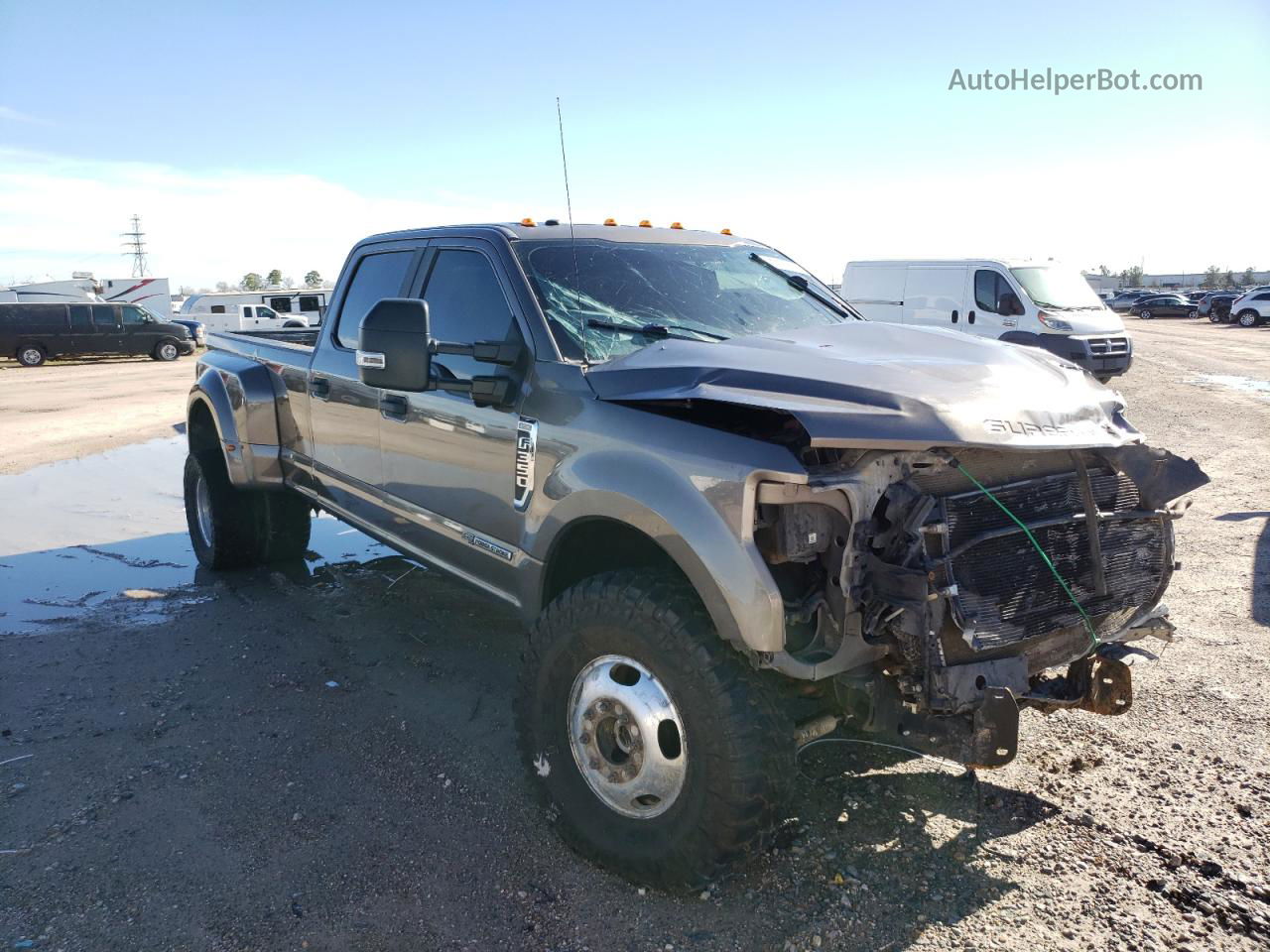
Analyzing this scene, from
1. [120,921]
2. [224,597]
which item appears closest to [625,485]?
[120,921]

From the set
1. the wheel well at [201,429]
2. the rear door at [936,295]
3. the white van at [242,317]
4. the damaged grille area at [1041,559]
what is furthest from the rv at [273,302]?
the damaged grille area at [1041,559]

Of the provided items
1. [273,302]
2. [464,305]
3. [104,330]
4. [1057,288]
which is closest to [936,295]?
[1057,288]

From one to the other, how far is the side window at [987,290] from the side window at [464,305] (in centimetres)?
1234

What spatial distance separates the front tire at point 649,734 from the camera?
Answer: 8.34 feet

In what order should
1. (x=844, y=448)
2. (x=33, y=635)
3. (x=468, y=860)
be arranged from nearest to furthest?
(x=844, y=448) → (x=468, y=860) → (x=33, y=635)

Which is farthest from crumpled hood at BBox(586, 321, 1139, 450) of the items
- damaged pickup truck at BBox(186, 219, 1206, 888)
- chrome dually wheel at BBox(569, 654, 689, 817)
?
chrome dually wheel at BBox(569, 654, 689, 817)

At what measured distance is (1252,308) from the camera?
40.1 m

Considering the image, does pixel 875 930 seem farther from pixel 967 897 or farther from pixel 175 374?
pixel 175 374

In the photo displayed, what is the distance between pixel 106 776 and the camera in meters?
3.54

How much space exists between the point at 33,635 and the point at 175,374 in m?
19.3

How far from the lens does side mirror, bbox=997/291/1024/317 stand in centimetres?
1411

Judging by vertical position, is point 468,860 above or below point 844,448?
below

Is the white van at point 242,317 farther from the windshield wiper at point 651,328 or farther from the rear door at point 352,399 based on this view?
the windshield wiper at point 651,328

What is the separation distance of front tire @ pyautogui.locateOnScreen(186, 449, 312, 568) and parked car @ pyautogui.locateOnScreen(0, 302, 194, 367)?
23939mm
